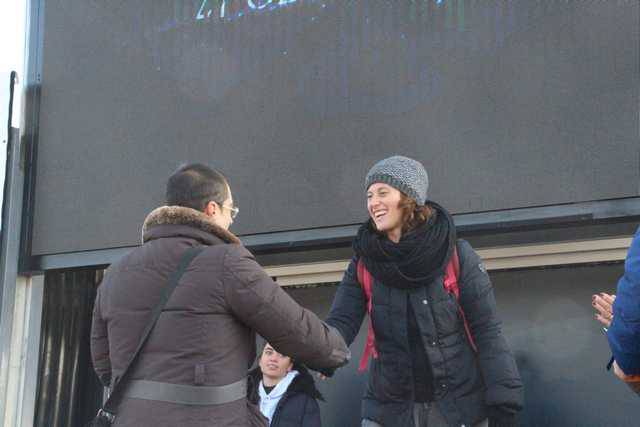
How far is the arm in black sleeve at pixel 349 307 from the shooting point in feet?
11.4

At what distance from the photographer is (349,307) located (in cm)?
352

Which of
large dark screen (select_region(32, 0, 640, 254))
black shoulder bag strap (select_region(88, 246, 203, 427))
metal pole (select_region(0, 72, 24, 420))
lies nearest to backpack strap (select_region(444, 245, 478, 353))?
large dark screen (select_region(32, 0, 640, 254))

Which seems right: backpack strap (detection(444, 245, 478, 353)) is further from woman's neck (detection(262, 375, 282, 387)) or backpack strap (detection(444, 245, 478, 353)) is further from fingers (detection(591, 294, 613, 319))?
woman's neck (detection(262, 375, 282, 387))

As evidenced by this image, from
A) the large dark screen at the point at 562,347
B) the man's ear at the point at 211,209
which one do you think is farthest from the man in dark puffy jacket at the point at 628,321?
the large dark screen at the point at 562,347

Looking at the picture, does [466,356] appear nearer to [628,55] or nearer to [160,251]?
[160,251]

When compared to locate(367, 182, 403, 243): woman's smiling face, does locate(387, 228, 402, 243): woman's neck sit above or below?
below

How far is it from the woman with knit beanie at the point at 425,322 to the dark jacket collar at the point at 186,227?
0.88 meters

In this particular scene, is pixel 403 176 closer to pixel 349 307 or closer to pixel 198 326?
pixel 349 307

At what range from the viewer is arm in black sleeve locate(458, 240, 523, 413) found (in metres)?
3.06

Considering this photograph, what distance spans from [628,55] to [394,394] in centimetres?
183

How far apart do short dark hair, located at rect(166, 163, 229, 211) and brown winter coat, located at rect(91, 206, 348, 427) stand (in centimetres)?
10

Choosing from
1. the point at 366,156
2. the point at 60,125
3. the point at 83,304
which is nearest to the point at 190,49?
the point at 60,125

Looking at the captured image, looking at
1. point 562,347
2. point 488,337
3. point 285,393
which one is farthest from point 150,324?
point 562,347

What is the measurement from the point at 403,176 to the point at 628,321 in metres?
1.39
